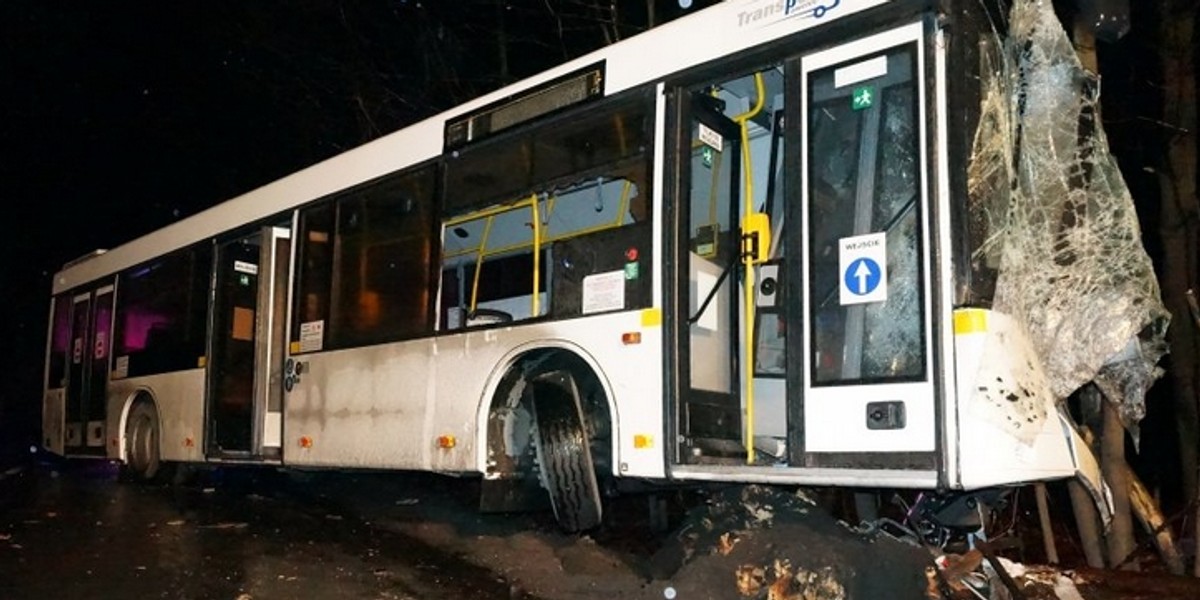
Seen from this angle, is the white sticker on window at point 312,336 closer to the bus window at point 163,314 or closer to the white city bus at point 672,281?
the white city bus at point 672,281

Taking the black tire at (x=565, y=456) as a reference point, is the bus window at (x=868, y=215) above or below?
above

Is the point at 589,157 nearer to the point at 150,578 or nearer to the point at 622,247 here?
the point at 622,247

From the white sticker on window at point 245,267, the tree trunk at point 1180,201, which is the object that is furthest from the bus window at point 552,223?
the tree trunk at point 1180,201

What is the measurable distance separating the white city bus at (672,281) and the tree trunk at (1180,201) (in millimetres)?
6578

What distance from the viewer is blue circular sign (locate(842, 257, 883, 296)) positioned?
14.9ft

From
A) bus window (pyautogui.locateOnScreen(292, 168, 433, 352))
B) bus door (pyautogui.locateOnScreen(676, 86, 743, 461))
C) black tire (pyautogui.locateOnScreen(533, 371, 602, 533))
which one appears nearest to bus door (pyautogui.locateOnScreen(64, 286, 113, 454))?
bus window (pyautogui.locateOnScreen(292, 168, 433, 352))

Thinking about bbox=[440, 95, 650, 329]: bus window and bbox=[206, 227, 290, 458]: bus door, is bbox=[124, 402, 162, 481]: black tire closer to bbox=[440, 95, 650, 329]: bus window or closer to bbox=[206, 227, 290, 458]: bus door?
bbox=[206, 227, 290, 458]: bus door

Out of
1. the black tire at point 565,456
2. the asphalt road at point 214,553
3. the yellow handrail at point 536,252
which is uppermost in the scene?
the yellow handrail at point 536,252

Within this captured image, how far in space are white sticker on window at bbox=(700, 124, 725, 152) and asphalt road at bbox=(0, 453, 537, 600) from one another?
9.55 feet

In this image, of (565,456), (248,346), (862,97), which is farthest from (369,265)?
(862,97)

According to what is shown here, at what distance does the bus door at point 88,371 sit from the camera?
488 inches

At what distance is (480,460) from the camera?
6.30m

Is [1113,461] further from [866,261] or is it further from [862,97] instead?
[862,97]

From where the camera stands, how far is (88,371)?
12.9m
